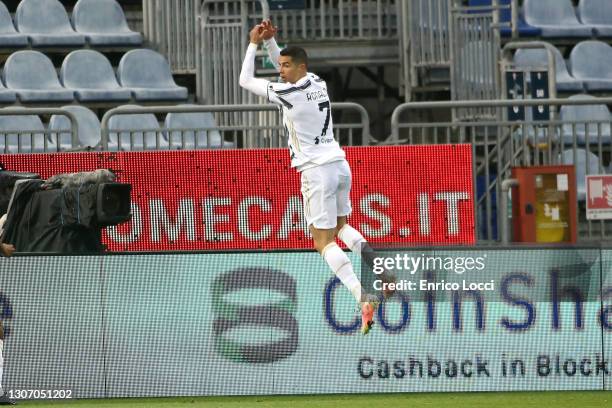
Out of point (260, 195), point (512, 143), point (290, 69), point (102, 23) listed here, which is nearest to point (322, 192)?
point (290, 69)

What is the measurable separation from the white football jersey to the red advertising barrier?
2787 mm

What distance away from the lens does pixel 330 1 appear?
60.6 ft

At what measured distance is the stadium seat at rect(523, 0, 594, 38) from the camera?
18.9m

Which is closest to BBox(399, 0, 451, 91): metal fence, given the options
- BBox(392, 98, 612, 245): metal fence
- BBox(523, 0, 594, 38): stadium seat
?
BBox(523, 0, 594, 38): stadium seat

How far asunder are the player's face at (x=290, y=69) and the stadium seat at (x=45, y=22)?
28.4 feet

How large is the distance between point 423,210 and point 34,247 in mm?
3484

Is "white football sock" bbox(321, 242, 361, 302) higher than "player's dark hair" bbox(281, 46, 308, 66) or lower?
lower

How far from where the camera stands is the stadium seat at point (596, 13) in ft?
63.3

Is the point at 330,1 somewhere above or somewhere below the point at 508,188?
above

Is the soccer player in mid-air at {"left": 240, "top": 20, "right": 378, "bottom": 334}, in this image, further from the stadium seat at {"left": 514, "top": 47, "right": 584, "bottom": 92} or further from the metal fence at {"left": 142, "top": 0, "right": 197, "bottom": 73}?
the stadium seat at {"left": 514, "top": 47, "right": 584, "bottom": 92}

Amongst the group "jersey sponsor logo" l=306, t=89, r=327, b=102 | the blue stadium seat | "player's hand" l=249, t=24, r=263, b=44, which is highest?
"player's hand" l=249, t=24, r=263, b=44

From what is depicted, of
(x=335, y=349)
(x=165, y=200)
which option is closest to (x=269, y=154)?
(x=165, y=200)

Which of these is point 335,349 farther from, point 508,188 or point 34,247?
point 508,188

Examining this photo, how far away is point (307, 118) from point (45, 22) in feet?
29.1
